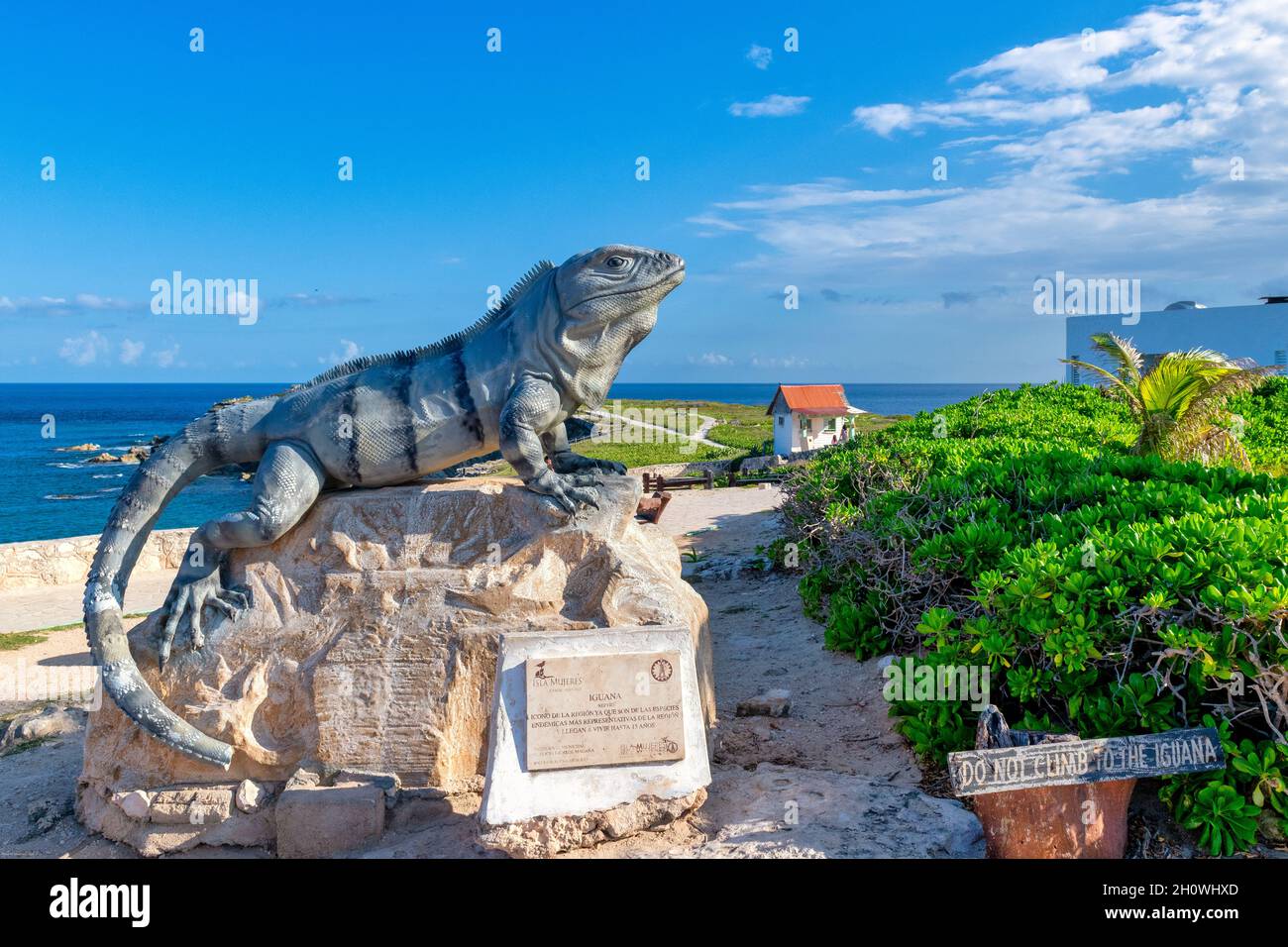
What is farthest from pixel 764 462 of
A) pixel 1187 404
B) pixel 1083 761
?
pixel 1083 761

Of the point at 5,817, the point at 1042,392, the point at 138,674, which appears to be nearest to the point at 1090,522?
the point at 138,674

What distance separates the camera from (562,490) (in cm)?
545

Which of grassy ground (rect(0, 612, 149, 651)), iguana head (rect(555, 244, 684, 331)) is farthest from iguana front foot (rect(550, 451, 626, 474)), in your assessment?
grassy ground (rect(0, 612, 149, 651))

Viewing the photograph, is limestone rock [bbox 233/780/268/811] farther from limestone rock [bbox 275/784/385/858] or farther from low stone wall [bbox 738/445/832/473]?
low stone wall [bbox 738/445/832/473]

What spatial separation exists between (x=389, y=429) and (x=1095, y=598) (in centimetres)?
413

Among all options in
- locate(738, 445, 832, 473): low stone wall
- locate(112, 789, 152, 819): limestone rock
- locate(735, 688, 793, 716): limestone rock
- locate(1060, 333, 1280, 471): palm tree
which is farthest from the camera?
locate(738, 445, 832, 473): low stone wall

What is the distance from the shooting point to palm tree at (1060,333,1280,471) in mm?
9492

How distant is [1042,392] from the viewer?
16828mm

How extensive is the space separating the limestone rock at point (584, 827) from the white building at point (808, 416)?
78.3 feet

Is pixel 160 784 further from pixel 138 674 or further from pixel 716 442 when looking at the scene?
pixel 716 442

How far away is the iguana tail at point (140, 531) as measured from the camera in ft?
17.5

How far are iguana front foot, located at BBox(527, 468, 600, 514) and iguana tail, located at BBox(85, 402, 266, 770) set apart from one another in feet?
6.30

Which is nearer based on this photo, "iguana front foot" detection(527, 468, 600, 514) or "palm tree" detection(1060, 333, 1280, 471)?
"iguana front foot" detection(527, 468, 600, 514)

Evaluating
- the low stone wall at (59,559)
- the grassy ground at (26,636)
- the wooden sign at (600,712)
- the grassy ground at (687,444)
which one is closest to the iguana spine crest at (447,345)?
the wooden sign at (600,712)
